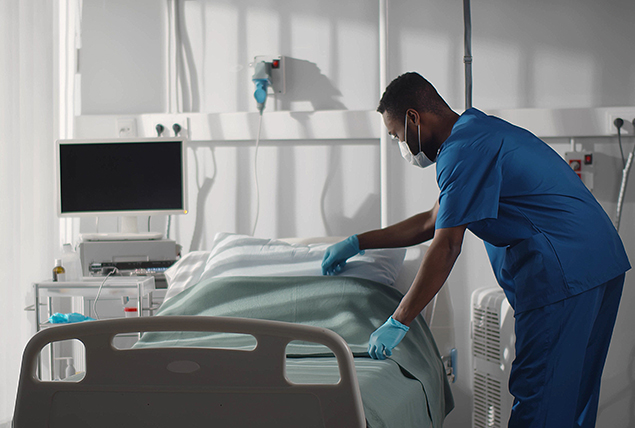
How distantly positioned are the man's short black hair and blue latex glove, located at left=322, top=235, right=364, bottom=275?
1.48ft

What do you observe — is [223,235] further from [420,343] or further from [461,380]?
[461,380]

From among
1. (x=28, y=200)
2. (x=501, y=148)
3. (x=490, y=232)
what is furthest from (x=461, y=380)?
(x=28, y=200)

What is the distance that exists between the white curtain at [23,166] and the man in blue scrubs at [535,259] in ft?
5.34

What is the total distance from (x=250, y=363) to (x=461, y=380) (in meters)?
1.79

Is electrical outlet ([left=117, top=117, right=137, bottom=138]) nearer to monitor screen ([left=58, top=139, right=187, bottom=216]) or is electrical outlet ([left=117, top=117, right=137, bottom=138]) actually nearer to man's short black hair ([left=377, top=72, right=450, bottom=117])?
monitor screen ([left=58, top=139, right=187, bottom=216])

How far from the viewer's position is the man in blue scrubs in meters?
1.34

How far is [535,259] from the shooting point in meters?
1.39

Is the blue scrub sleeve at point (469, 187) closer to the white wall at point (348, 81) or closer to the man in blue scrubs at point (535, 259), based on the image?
the man in blue scrubs at point (535, 259)

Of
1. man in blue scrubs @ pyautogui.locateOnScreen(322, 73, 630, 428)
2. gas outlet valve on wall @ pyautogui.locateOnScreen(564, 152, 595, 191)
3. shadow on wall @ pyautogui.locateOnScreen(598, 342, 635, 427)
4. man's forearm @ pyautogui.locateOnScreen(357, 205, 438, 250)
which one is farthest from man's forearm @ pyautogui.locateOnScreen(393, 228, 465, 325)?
shadow on wall @ pyautogui.locateOnScreen(598, 342, 635, 427)

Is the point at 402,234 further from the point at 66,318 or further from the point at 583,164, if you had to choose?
the point at 66,318

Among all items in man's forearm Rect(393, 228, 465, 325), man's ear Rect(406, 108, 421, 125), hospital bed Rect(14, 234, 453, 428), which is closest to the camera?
hospital bed Rect(14, 234, 453, 428)

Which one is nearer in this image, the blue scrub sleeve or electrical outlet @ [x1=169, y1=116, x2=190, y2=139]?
the blue scrub sleeve

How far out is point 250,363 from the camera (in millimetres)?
887

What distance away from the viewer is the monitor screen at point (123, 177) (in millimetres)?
2252
